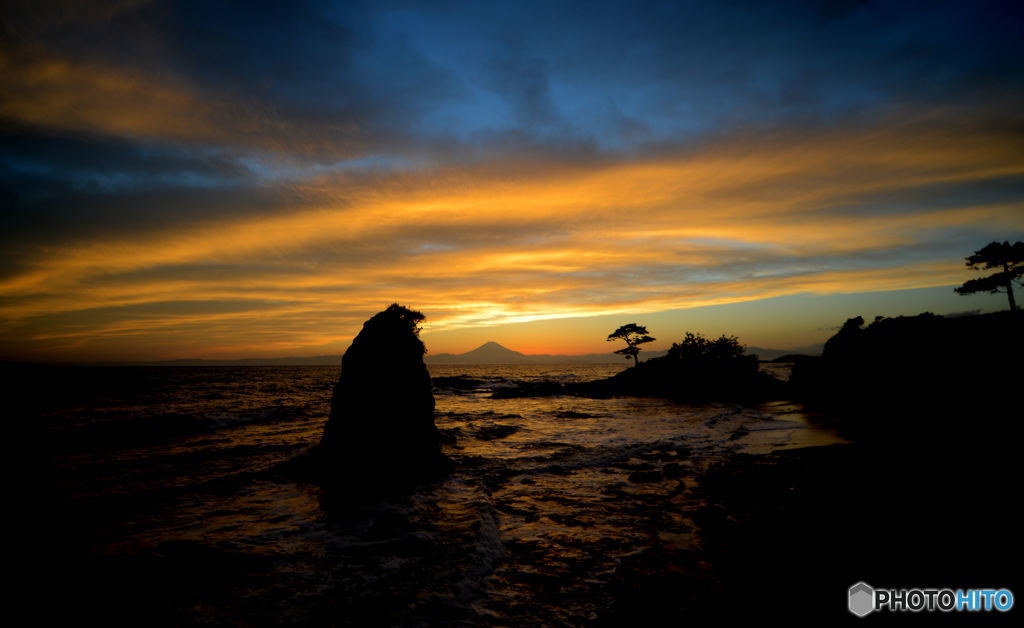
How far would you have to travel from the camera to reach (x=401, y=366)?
13414mm

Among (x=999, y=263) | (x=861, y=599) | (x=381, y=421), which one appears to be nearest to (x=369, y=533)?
(x=381, y=421)

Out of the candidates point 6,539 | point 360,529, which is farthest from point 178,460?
point 360,529

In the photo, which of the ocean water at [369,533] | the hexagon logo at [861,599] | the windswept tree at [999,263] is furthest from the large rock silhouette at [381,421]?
the windswept tree at [999,263]

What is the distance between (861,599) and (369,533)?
7819 mm

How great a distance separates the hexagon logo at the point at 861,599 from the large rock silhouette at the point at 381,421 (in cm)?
1002

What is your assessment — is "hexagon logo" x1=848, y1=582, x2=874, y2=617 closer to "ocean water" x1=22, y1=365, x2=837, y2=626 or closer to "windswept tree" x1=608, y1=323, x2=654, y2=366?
"ocean water" x1=22, y1=365, x2=837, y2=626

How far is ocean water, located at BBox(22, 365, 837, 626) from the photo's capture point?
532cm

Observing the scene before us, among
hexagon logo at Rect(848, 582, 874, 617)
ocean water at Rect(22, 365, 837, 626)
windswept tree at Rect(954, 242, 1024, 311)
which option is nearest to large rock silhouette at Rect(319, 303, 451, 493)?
ocean water at Rect(22, 365, 837, 626)

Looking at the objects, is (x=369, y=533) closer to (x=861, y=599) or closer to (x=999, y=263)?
(x=861, y=599)

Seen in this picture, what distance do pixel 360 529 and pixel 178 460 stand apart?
446 inches

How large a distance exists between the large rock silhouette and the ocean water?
1253mm

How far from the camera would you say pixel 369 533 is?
782 cm

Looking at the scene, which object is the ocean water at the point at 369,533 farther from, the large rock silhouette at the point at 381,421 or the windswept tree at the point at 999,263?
the windswept tree at the point at 999,263

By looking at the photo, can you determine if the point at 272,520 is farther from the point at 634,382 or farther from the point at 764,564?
the point at 634,382
